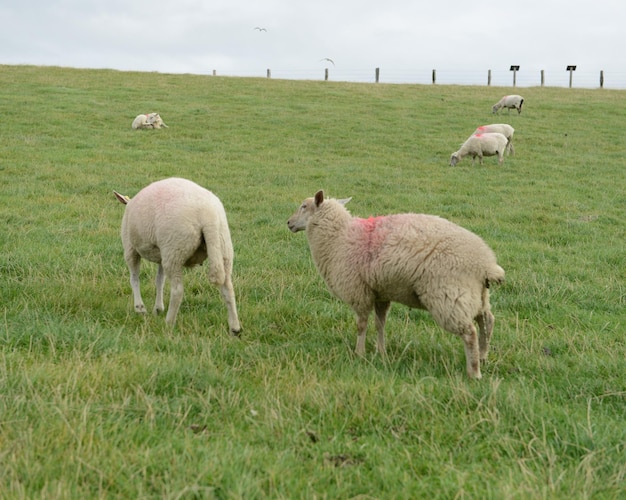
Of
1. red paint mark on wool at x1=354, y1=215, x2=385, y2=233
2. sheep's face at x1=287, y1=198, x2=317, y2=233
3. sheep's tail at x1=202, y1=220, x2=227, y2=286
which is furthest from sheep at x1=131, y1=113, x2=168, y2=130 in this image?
red paint mark on wool at x1=354, y1=215, x2=385, y2=233

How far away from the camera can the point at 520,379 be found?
388 centimetres

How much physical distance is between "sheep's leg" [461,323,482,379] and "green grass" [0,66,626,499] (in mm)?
125

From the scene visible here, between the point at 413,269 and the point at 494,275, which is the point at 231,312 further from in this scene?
the point at 494,275

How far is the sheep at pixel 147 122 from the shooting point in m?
20.0

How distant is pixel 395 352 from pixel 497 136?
→ 1402cm

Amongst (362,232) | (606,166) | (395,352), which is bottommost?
(395,352)

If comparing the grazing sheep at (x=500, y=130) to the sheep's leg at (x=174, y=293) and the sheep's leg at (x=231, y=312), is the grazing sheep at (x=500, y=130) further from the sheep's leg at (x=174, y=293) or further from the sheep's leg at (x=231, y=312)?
the sheep's leg at (x=174, y=293)

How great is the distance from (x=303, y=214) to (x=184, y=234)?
3.85ft

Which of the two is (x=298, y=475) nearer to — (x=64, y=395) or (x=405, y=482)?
(x=405, y=482)

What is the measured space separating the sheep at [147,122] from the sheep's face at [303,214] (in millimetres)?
16201

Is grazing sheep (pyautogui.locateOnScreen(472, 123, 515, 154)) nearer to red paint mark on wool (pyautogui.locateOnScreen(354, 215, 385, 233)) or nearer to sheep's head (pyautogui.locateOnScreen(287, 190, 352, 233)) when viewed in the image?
sheep's head (pyautogui.locateOnScreen(287, 190, 352, 233))

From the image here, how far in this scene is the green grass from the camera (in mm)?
2561

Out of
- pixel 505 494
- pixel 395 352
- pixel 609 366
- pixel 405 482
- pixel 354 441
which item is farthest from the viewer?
pixel 395 352

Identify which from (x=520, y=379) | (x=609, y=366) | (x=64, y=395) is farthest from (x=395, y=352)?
(x=64, y=395)
